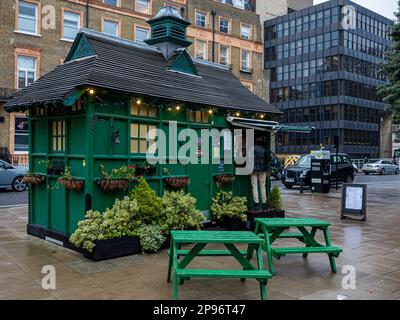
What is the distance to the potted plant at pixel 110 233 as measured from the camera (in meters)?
6.61

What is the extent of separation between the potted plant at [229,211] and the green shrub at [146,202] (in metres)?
2.06

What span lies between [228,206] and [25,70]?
2107 cm

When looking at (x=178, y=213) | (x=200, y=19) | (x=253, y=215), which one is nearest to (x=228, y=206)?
(x=253, y=215)

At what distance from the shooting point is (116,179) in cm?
712

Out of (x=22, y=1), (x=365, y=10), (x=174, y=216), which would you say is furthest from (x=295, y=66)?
(x=174, y=216)

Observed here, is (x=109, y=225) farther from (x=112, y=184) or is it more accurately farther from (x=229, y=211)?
(x=229, y=211)

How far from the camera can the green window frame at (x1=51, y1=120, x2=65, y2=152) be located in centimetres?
784

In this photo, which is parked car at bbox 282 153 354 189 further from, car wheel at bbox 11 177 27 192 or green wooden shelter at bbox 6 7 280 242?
car wheel at bbox 11 177 27 192

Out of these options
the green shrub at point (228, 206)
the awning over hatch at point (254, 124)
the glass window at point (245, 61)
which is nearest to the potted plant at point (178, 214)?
the green shrub at point (228, 206)

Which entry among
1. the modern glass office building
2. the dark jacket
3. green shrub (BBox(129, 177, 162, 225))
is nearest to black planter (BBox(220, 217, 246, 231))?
the dark jacket

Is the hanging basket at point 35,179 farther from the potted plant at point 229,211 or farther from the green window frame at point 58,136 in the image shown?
the potted plant at point 229,211

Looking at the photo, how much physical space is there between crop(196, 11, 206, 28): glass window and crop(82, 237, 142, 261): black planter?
31183 millimetres
